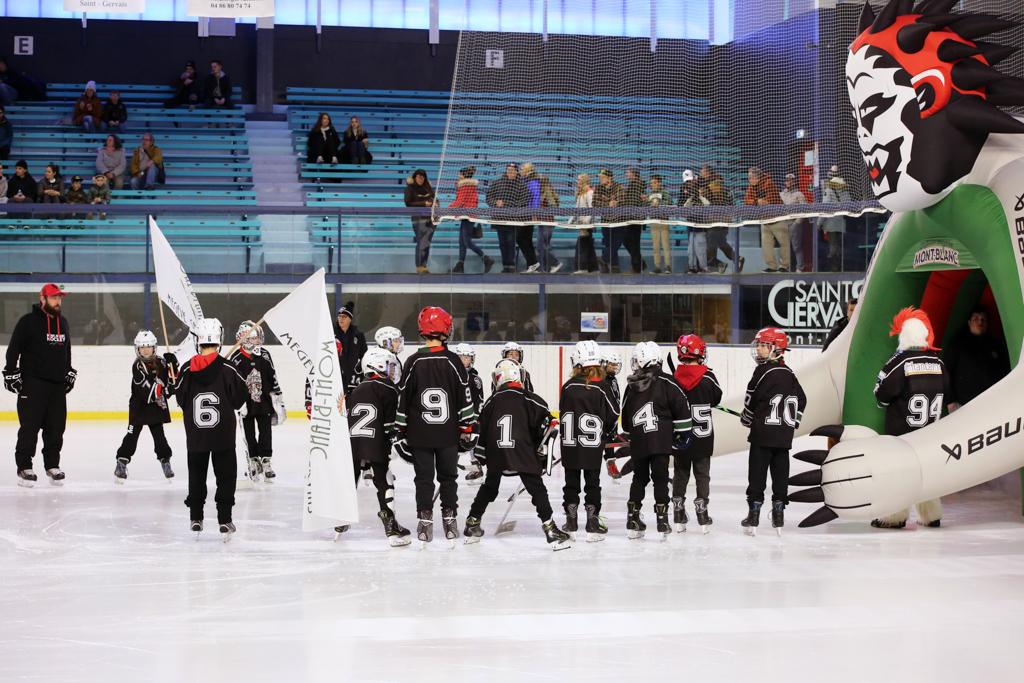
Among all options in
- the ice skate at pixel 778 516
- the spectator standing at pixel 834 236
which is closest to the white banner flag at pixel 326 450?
the ice skate at pixel 778 516

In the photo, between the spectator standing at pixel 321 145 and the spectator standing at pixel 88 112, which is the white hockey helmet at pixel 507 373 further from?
the spectator standing at pixel 88 112

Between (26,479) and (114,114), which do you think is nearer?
(26,479)

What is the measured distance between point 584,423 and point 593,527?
0.67 metres

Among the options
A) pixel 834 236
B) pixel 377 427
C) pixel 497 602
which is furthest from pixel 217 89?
pixel 497 602

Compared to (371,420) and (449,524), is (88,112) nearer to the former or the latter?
(371,420)

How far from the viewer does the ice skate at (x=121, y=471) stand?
366 inches

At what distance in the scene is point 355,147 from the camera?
64.3ft

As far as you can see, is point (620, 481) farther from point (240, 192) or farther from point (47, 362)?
point (240, 192)

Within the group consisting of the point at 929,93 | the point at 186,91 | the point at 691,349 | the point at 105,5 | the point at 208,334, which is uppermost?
the point at 186,91

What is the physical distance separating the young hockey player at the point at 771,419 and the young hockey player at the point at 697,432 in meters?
0.25

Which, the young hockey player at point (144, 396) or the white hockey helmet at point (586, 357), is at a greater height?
the white hockey helmet at point (586, 357)

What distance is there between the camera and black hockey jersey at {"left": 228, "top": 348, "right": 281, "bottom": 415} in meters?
9.12

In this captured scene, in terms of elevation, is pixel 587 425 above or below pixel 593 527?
above

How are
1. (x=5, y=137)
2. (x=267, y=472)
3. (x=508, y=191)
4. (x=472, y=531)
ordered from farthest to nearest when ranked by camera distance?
(x=5, y=137) < (x=508, y=191) < (x=267, y=472) < (x=472, y=531)
